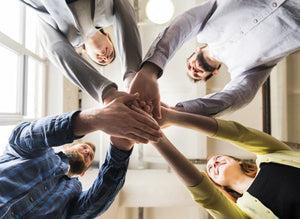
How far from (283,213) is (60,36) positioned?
1.16 metres

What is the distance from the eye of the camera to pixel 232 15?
894 millimetres

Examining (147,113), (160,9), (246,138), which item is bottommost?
(246,138)

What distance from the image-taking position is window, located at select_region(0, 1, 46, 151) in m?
1.66

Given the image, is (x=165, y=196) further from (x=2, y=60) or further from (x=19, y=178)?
(x=2, y=60)

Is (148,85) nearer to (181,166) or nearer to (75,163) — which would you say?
(181,166)

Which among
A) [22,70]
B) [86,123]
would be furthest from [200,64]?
[22,70]

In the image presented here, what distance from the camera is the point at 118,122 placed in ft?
2.36


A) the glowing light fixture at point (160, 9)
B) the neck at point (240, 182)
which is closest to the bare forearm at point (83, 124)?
the neck at point (240, 182)

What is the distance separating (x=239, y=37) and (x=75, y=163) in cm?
127

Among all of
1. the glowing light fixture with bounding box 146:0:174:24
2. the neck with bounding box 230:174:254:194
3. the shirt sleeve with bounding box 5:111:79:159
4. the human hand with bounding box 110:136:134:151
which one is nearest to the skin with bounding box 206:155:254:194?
the neck with bounding box 230:174:254:194

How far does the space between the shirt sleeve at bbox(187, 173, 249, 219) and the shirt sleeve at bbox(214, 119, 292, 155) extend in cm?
21

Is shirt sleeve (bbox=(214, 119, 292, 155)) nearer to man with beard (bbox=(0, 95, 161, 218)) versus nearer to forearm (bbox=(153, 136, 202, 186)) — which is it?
forearm (bbox=(153, 136, 202, 186))

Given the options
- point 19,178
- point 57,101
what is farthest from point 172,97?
point 19,178

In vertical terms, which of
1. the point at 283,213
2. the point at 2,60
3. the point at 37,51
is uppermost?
the point at 37,51
